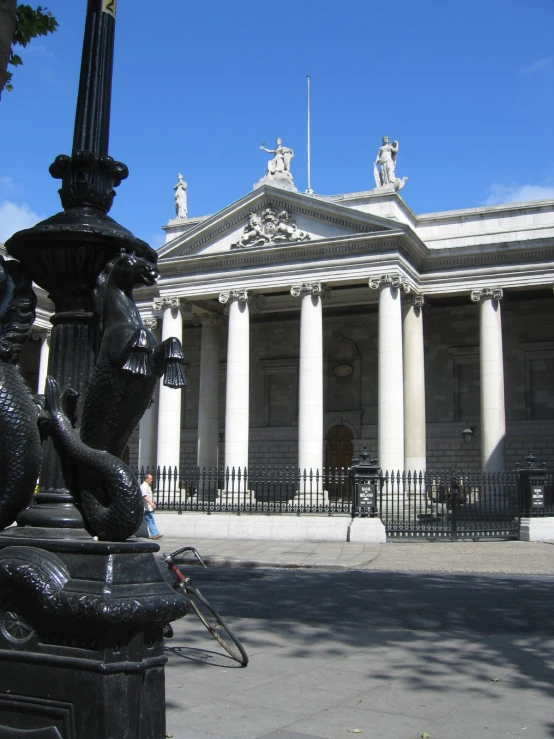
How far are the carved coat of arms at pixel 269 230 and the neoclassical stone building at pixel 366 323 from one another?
0.06 metres

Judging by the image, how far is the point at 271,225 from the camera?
32.2m

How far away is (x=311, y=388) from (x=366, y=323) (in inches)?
360

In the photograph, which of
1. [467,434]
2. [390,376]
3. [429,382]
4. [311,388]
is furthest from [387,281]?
[429,382]

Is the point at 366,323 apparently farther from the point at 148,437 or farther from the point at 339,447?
the point at 148,437

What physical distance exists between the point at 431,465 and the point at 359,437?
3674mm

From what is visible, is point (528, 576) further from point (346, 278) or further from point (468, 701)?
point (346, 278)

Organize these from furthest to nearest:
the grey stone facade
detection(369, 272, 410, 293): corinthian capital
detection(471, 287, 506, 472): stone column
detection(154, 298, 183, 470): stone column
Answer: the grey stone facade < detection(154, 298, 183, 470): stone column < detection(471, 287, 506, 472): stone column < detection(369, 272, 410, 293): corinthian capital

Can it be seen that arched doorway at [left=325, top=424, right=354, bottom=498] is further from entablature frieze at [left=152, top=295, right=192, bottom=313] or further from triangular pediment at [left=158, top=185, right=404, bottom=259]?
triangular pediment at [left=158, top=185, right=404, bottom=259]

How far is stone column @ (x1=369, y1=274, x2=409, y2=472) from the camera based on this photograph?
28.9 m

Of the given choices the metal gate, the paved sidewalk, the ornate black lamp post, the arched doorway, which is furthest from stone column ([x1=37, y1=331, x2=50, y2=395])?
the ornate black lamp post

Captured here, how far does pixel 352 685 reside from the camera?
255 inches

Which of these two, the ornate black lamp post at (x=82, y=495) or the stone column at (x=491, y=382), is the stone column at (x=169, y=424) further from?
the ornate black lamp post at (x=82, y=495)

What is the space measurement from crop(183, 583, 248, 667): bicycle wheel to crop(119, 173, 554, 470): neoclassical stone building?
858 inches

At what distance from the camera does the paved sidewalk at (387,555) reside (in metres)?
16.2
